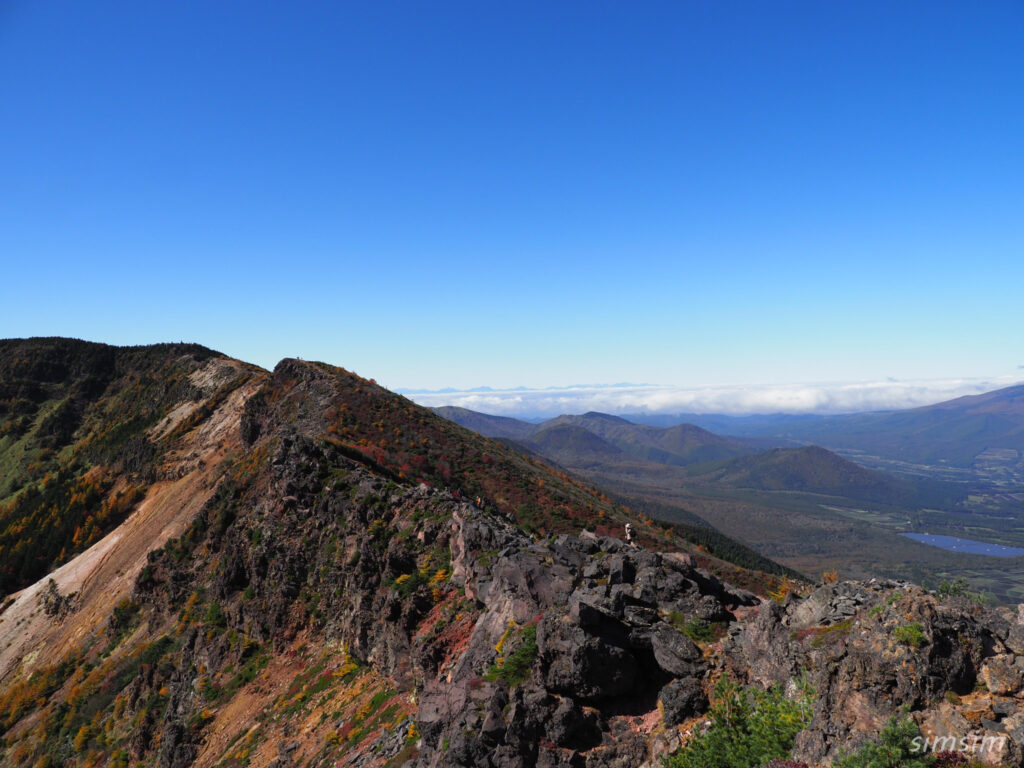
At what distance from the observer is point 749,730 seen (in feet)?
38.1

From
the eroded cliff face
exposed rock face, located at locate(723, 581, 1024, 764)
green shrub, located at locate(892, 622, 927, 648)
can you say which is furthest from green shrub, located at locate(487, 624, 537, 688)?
green shrub, located at locate(892, 622, 927, 648)

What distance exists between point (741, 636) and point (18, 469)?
120 meters

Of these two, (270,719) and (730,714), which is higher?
(730,714)

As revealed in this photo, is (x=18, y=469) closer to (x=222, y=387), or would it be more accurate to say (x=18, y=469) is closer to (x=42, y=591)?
(x=222, y=387)

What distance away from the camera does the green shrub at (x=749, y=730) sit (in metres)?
10.9

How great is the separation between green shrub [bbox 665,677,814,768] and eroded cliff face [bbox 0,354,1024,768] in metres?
0.52

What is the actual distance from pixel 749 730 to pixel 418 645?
1366 centimetres

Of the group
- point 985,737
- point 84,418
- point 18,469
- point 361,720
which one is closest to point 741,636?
point 985,737

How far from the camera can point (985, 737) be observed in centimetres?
877

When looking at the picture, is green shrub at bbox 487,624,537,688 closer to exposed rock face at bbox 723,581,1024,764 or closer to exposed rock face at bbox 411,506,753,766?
exposed rock face at bbox 411,506,753,766

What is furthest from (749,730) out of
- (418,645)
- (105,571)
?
(105,571)

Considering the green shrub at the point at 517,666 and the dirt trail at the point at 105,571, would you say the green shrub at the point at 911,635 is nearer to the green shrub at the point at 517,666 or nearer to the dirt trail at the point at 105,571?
the green shrub at the point at 517,666

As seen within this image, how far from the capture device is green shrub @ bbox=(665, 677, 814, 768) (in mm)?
10891

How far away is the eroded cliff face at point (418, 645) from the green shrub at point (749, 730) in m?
0.52
